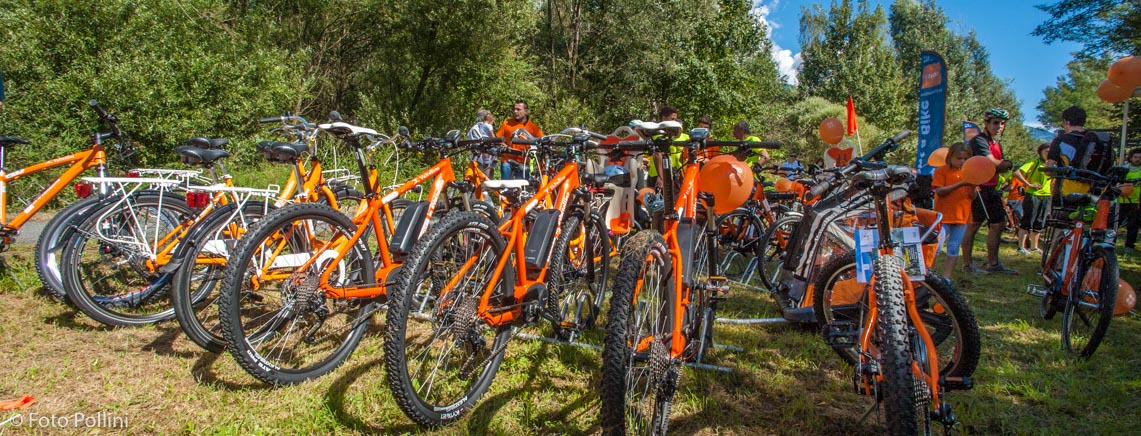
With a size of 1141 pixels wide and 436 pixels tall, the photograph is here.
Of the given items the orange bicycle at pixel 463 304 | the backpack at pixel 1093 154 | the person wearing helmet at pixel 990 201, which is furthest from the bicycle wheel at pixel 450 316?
the backpack at pixel 1093 154

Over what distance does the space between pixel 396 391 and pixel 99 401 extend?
1534mm

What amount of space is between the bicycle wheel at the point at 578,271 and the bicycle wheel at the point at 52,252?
9.37ft

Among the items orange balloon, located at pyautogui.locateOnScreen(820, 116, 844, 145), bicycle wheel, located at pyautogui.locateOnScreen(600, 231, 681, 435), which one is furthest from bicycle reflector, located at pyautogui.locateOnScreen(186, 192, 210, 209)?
orange balloon, located at pyautogui.locateOnScreen(820, 116, 844, 145)

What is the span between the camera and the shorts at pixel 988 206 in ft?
19.5

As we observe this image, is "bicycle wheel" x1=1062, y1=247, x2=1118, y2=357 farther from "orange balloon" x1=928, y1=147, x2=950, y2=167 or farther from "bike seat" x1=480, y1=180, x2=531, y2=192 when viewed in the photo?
"bike seat" x1=480, y1=180, x2=531, y2=192

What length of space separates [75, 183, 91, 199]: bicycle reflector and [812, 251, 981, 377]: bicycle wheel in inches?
173

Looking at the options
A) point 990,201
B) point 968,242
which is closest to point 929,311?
point 990,201

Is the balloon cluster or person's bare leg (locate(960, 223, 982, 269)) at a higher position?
the balloon cluster

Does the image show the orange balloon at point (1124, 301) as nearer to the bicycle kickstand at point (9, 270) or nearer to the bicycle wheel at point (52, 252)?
the bicycle wheel at point (52, 252)

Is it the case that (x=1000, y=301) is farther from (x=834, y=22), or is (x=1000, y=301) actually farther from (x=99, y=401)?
(x=834, y=22)

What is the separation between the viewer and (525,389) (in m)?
2.89

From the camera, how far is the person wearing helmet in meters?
5.16

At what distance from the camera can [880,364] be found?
2176mm

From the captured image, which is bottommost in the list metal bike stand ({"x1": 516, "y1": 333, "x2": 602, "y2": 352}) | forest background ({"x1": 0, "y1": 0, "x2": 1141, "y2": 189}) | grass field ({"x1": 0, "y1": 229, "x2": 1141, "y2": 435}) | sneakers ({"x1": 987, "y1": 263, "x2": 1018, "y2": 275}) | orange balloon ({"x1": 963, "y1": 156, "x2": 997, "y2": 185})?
grass field ({"x1": 0, "y1": 229, "x2": 1141, "y2": 435})
